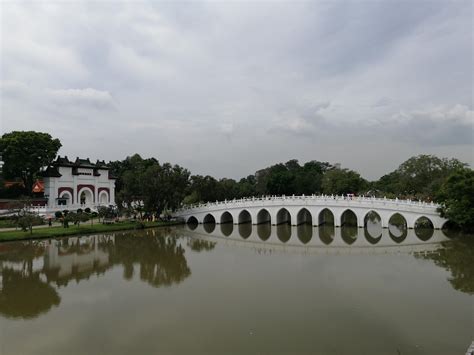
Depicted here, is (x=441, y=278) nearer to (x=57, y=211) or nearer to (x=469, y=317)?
(x=469, y=317)

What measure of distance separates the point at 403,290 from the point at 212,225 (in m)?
21.2

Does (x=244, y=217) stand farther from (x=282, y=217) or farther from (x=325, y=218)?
(x=325, y=218)

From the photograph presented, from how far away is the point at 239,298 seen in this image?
10.3 meters

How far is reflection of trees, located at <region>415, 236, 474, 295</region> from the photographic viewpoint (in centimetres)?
1177

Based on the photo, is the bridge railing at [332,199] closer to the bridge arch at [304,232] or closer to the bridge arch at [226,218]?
the bridge arch at [226,218]

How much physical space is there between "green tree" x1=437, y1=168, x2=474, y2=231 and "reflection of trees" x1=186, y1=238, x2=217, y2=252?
14.4m

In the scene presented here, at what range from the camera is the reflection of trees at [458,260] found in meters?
11.8

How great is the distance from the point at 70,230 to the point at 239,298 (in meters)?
16.6

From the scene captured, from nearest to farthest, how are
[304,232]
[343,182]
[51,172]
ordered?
1. [304,232]
2. [51,172]
3. [343,182]

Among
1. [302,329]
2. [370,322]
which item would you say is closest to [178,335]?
[302,329]

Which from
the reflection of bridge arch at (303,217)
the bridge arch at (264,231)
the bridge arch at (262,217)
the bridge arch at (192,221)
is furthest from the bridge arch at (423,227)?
the bridge arch at (192,221)

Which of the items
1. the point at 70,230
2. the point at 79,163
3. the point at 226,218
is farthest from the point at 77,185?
the point at 226,218

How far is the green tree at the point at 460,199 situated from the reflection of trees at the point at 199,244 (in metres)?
14.4

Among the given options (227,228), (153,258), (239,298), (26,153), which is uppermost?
(26,153)
